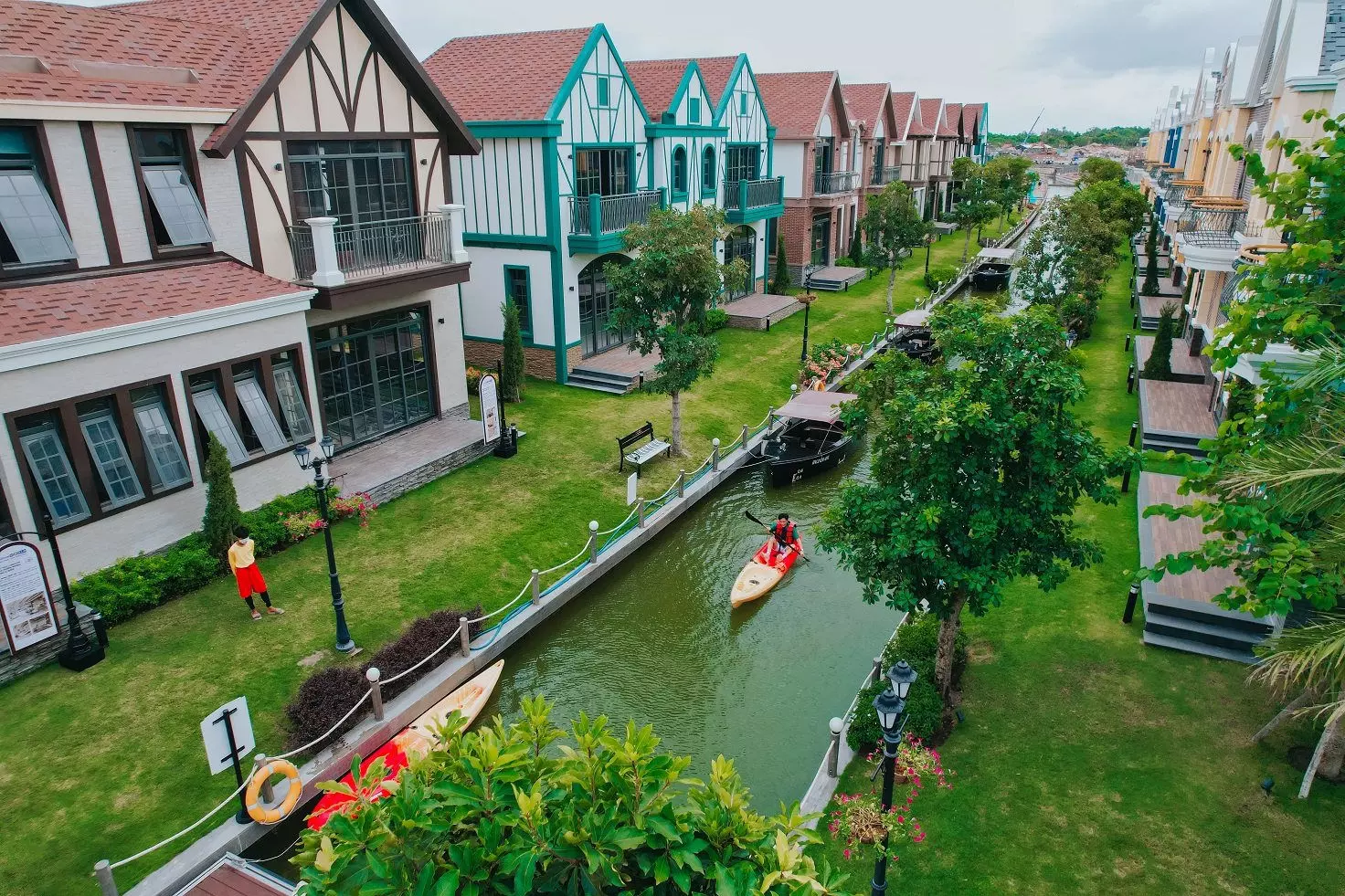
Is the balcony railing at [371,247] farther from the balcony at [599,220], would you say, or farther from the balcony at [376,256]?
the balcony at [599,220]

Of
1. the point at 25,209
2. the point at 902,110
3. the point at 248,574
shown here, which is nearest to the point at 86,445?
the point at 248,574

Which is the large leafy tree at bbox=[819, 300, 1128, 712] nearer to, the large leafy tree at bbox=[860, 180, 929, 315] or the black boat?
the black boat

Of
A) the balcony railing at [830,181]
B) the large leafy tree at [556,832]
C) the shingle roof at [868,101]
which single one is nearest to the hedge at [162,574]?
the large leafy tree at [556,832]

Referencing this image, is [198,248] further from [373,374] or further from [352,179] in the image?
[373,374]

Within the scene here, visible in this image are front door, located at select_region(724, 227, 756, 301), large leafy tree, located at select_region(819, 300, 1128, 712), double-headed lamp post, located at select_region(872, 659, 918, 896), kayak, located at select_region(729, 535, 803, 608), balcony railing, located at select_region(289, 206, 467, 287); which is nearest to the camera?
double-headed lamp post, located at select_region(872, 659, 918, 896)

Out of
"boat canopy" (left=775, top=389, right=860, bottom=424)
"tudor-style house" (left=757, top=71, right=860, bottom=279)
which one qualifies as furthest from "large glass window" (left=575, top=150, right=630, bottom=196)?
"tudor-style house" (left=757, top=71, right=860, bottom=279)

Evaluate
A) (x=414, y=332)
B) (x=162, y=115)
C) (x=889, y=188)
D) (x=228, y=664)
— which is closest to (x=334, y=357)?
(x=414, y=332)
